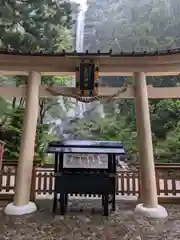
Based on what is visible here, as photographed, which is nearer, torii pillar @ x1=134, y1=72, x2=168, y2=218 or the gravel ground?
the gravel ground

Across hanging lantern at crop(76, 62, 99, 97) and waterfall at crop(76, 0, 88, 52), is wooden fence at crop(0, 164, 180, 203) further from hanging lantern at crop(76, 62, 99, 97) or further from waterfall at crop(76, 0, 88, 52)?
waterfall at crop(76, 0, 88, 52)

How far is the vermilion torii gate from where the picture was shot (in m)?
3.93

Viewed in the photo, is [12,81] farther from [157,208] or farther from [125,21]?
[125,21]

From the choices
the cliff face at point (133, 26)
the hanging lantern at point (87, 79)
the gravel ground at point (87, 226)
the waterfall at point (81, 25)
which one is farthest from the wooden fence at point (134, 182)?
the waterfall at point (81, 25)

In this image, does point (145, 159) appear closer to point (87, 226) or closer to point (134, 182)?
point (134, 182)

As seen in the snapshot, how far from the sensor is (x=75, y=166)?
3887mm

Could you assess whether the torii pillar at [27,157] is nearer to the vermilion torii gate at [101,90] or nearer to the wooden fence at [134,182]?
the vermilion torii gate at [101,90]

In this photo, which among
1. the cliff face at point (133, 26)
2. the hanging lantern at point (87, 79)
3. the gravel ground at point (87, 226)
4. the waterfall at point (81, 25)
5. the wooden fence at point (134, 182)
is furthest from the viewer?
the waterfall at point (81, 25)

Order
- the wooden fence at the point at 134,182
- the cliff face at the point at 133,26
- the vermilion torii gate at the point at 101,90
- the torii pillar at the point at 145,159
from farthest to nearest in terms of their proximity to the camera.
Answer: the cliff face at the point at 133,26 → the wooden fence at the point at 134,182 → the vermilion torii gate at the point at 101,90 → the torii pillar at the point at 145,159

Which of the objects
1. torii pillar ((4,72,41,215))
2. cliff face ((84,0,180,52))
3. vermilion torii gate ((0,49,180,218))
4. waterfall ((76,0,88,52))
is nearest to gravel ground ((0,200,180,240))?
torii pillar ((4,72,41,215))

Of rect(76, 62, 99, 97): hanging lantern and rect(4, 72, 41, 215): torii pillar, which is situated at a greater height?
rect(76, 62, 99, 97): hanging lantern

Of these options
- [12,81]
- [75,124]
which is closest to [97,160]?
[75,124]

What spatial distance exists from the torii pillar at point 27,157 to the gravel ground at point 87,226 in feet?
0.61

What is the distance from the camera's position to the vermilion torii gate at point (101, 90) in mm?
3934
